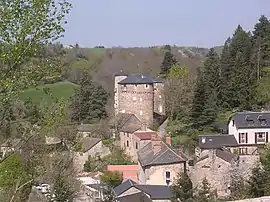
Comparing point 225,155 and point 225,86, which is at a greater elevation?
point 225,86

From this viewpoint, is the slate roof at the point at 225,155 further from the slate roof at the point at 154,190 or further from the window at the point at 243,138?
the slate roof at the point at 154,190

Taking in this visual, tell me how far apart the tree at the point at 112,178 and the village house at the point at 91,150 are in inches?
168

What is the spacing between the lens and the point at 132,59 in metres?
66.0

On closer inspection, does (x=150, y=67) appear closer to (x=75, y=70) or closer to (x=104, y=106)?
(x=75, y=70)

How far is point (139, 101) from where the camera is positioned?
31531 millimetres

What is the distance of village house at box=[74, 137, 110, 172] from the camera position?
28.4 metres

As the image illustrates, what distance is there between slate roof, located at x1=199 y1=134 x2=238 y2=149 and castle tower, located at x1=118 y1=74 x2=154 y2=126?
20.8ft

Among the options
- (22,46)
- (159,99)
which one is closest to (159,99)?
(159,99)

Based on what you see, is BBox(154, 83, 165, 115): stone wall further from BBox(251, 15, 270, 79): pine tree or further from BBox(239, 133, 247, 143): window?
BBox(239, 133, 247, 143): window

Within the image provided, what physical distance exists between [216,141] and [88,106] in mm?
12720

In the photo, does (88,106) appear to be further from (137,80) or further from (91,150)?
(91,150)

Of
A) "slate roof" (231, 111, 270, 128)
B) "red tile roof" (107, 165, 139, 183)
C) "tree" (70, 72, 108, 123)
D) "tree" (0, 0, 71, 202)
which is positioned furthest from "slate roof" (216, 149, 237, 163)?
"tree" (0, 0, 71, 202)

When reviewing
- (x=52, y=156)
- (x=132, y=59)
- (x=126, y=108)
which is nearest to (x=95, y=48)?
(x=132, y=59)

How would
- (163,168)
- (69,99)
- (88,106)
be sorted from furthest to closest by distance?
1. (88,106)
2. (163,168)
3. (69,99)
